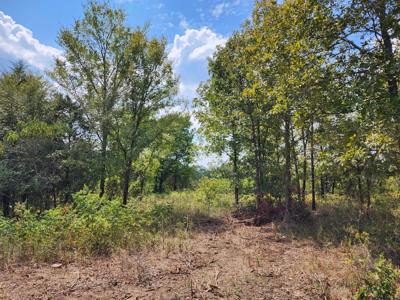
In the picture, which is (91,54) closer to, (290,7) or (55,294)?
(290,7)

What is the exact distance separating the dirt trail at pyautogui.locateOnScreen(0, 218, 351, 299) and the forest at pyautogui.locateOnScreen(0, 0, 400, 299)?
44 millimetres

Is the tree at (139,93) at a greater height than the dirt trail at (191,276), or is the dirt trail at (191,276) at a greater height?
the tree at (139,93)

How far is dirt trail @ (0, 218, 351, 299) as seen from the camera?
3.97 m

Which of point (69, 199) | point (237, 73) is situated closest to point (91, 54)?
point (237, 73)

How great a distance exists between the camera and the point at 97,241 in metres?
6.01

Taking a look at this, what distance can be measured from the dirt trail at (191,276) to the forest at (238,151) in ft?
0.14

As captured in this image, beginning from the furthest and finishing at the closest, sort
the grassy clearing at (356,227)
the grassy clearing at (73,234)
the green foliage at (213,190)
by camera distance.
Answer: the green foliage at (213,190)
the grassy clearing at (356,227)
the grassy clearing at (73,234)

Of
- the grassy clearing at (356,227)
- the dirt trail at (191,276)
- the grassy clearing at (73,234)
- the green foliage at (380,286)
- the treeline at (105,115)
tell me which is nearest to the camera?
the green foliage at (380,286)

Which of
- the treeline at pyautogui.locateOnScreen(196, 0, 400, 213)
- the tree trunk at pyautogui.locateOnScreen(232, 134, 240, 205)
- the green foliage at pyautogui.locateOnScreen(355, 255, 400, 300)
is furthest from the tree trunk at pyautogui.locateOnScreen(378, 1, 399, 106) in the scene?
the tree trunk at pyautogui.locateOnScreen(232, 134, 240, 205)

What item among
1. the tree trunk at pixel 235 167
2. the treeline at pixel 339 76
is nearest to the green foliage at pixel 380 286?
the treeline at pixel 339 76

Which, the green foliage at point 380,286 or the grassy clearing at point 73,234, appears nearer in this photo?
the green foliage at point 380,286

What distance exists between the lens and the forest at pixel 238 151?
184 inches

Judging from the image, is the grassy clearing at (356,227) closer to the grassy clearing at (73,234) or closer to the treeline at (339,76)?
the treeline at (339,76)

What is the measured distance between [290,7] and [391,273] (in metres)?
5.64
